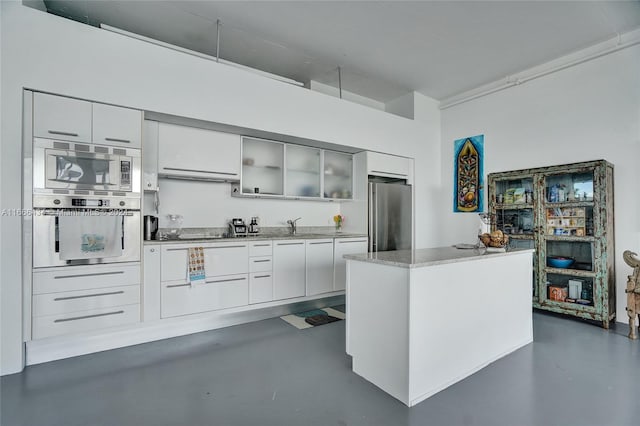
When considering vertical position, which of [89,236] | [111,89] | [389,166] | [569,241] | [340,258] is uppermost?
[111,89]

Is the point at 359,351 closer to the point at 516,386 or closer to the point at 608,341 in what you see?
the point at 516,386

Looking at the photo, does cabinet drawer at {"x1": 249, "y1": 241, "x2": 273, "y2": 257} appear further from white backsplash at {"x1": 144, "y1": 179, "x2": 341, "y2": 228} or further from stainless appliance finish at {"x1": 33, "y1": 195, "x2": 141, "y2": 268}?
stainless appliance finish at {"x1": 33, "y1": 195, "x2": 141, "y2": 268}

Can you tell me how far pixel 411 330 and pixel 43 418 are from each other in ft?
7.33

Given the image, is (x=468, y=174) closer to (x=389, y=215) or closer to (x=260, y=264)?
(x=389, y=215)

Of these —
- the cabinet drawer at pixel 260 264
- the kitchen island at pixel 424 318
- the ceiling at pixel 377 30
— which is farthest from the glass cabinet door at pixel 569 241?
the cabinet drawer at pixel 260 264

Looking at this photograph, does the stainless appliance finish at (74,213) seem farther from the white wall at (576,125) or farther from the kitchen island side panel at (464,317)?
the white wall at (576,125)

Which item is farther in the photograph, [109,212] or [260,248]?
[260,248]

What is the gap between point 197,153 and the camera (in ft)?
10.8

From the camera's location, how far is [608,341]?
286cm

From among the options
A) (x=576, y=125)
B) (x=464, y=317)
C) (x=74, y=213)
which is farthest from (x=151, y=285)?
(x=576, y=125)

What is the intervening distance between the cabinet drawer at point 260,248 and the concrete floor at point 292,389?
94 centimetres

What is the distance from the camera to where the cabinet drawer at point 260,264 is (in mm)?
3334

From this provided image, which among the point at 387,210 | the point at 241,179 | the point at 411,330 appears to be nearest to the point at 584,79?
the point at 387,210

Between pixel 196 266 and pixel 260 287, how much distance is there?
74cm
